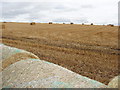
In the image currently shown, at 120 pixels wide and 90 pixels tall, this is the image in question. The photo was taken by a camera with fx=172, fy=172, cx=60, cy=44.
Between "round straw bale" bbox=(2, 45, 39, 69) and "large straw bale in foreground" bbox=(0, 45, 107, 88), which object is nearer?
"large straw bale in foreground" bbox=(0, 45, 107, 88)

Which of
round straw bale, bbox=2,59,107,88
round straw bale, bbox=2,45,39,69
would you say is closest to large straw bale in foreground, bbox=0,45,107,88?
round straw bale, bbox=2,59,107,88

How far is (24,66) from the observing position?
4352 millimetres

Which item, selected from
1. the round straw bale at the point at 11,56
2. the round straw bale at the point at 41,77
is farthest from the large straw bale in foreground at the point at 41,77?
the round straw bale at the point at 11,56

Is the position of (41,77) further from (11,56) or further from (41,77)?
(11,56)

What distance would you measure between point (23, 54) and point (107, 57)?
5198mm

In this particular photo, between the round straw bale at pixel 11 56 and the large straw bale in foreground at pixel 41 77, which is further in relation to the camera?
the round straw bale at pixel 11 56

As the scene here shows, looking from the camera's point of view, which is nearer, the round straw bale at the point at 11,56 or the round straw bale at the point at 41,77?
the round straw bale at the point at 41,77

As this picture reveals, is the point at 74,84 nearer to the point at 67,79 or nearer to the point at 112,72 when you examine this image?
the point at 67,79

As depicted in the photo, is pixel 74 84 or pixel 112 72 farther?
pixel 112 72

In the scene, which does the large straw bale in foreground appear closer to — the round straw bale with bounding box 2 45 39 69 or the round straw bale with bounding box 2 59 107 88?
the round straw bale with bounding box 2 59 107 88

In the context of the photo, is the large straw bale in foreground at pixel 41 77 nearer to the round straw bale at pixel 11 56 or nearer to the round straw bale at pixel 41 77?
the round straw bale at pixel 41 77

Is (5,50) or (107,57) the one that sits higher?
(5,50)

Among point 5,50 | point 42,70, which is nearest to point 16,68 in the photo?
point 42,70

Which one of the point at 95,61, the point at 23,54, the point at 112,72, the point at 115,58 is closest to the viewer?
the point at 23,54
